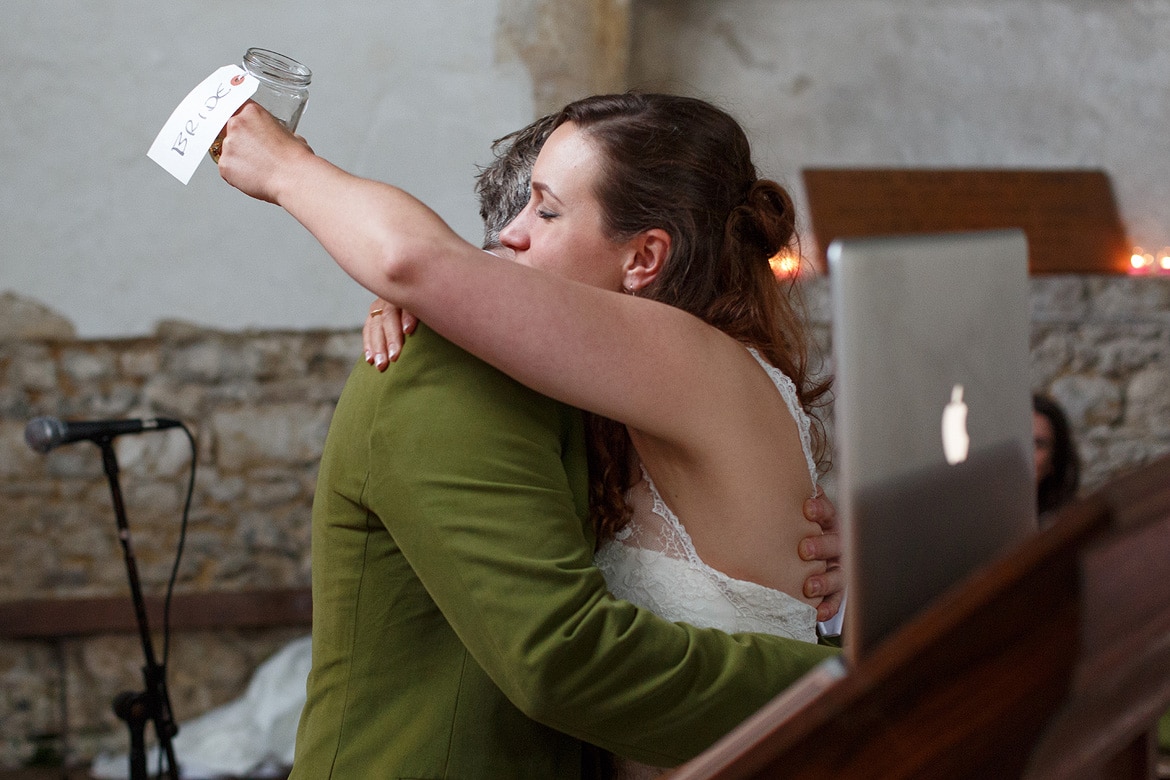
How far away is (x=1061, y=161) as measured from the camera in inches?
180

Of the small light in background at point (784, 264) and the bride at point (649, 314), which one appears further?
the small light in background at point (784, 264)

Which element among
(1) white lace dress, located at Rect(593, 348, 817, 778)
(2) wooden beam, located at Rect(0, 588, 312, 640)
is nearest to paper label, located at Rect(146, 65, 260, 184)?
(1) white lace dress, located at Rect(593, 348, 817, 778)

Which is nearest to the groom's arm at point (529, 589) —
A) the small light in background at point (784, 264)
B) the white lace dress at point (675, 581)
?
the white lace dress at point (675, 581)

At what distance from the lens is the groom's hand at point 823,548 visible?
118 centimetres

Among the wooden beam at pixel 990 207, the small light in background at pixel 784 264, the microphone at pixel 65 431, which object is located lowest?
the microphone at pixel 65 431

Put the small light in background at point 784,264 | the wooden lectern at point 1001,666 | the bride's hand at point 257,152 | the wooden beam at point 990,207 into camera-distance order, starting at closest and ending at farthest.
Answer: the wooden lectern at point 1001,666, the bride's hand at point 257,152, the small light in background at point 784,264, the wooden beam at point 990,207

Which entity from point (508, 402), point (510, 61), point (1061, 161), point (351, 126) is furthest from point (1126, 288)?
point (508, 402)

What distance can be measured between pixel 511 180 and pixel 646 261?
0.30 m

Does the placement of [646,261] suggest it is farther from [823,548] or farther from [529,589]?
[529,589]

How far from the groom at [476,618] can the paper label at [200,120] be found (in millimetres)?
276

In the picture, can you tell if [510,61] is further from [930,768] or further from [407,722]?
[930,768]

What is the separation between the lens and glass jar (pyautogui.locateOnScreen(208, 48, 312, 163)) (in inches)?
43.4

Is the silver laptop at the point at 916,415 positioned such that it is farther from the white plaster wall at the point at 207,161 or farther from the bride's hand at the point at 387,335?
the white plaster wall at the point at 207,161

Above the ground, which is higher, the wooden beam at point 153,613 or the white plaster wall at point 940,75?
the white plaster wall at point 940,75
